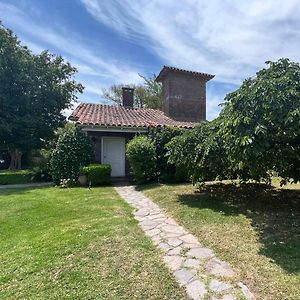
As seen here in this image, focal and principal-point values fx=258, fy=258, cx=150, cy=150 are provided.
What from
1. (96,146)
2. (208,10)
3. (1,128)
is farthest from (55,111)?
(208,10)

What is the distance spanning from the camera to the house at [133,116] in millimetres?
14070

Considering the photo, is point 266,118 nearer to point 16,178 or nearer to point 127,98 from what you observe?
point 16,178

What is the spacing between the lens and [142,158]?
11.6m

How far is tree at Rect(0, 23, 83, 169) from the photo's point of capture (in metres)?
19.1

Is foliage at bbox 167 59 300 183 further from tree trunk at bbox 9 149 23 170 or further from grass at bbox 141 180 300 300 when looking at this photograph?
tree trunk at bbox 9 149 23 170

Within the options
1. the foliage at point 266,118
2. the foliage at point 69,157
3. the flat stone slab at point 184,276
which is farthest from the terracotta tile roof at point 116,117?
the flat stone slab at point 184,276

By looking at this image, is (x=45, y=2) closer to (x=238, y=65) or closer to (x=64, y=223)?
(x=64, y=223)

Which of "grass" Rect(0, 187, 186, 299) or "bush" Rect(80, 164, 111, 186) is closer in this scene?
"grass" Rect(0, 187, 186, 299)

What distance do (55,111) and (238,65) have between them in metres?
15.6

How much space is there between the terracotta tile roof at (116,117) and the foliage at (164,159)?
6.31ft

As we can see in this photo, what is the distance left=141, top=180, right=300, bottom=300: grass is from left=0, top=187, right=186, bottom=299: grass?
115 centimetres

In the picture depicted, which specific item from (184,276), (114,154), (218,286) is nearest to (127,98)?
(114,154)

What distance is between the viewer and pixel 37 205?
8305 millimetres

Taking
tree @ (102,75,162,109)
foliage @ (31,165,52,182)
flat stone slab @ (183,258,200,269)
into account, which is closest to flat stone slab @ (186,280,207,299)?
flat stone slab @ (183,258,200,269)
